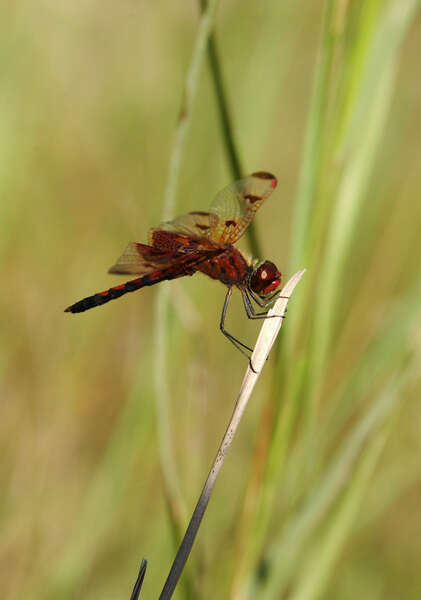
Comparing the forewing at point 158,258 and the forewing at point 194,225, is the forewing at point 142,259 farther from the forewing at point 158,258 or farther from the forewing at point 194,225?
the forewing at point 194,225

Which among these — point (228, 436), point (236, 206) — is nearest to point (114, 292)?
point (236, 206)

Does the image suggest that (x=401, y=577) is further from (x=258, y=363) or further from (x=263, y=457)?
(x=258, y=363)

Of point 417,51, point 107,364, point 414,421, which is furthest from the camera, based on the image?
point 417,51

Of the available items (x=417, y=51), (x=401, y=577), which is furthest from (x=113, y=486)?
(x=417, y=51)

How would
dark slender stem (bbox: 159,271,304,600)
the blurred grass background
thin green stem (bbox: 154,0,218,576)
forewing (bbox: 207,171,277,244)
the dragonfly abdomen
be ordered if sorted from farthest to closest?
forewing (bbox: 207,171,277,244), the dragonfly abdomen, the blurred grass background, thin green stem (bbox: 154,0,218,576), dark slender stem (bbox: 159,271,304,600)

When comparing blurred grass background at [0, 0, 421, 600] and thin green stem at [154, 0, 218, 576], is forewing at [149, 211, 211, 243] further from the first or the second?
thin green stem at [154, 0, 218, 576]

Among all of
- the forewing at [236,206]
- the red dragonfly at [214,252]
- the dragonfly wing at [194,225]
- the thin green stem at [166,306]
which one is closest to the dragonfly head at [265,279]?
the red dragonfly at [214,252]

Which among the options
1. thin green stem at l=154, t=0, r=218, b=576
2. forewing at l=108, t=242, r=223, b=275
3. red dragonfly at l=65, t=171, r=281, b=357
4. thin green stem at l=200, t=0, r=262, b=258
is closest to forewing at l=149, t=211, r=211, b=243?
red dragonfly at l=65, t=171, r=281, b=357
